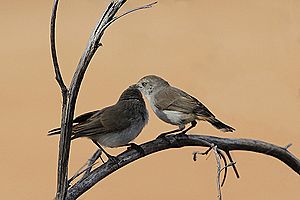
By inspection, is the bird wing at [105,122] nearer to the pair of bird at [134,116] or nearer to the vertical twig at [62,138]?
the pair of bird at [134,116]

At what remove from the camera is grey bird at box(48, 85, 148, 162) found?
4.21 ft

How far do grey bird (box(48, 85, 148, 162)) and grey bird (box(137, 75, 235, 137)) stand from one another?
235mm

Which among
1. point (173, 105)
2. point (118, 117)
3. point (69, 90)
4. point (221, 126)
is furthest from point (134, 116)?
point (69, 90)

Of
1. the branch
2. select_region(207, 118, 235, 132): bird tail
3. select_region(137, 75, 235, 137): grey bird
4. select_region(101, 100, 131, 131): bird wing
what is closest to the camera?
the branch

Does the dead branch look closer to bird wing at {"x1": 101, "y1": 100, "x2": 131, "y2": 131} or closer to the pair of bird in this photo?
the pair of bird

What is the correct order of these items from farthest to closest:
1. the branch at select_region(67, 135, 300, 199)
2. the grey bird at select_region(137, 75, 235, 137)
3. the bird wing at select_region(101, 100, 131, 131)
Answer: the grey bird at select_region(137, 75, 235, 137)
the bird wing at select_region(101, 100, 131, 131)
the branch at select_region(67, 135, 300, 199)

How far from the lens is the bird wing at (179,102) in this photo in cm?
195

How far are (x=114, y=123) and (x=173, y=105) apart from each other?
56 cm

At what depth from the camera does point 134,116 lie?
1.58m

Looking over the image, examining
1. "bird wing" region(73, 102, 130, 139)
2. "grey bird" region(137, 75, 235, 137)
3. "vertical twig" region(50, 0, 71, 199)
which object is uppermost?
"grey bird" region(137, 75, 235, 137)

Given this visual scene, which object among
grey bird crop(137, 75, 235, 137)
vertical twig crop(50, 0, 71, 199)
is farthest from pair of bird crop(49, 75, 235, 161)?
vertical twig crop(50, 0, 71, 199)

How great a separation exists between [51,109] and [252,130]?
1.24 m

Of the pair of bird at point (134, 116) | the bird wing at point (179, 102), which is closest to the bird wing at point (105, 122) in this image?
the pair of bird at point (134, 116)

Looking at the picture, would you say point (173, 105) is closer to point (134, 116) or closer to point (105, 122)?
point (134, 116)
